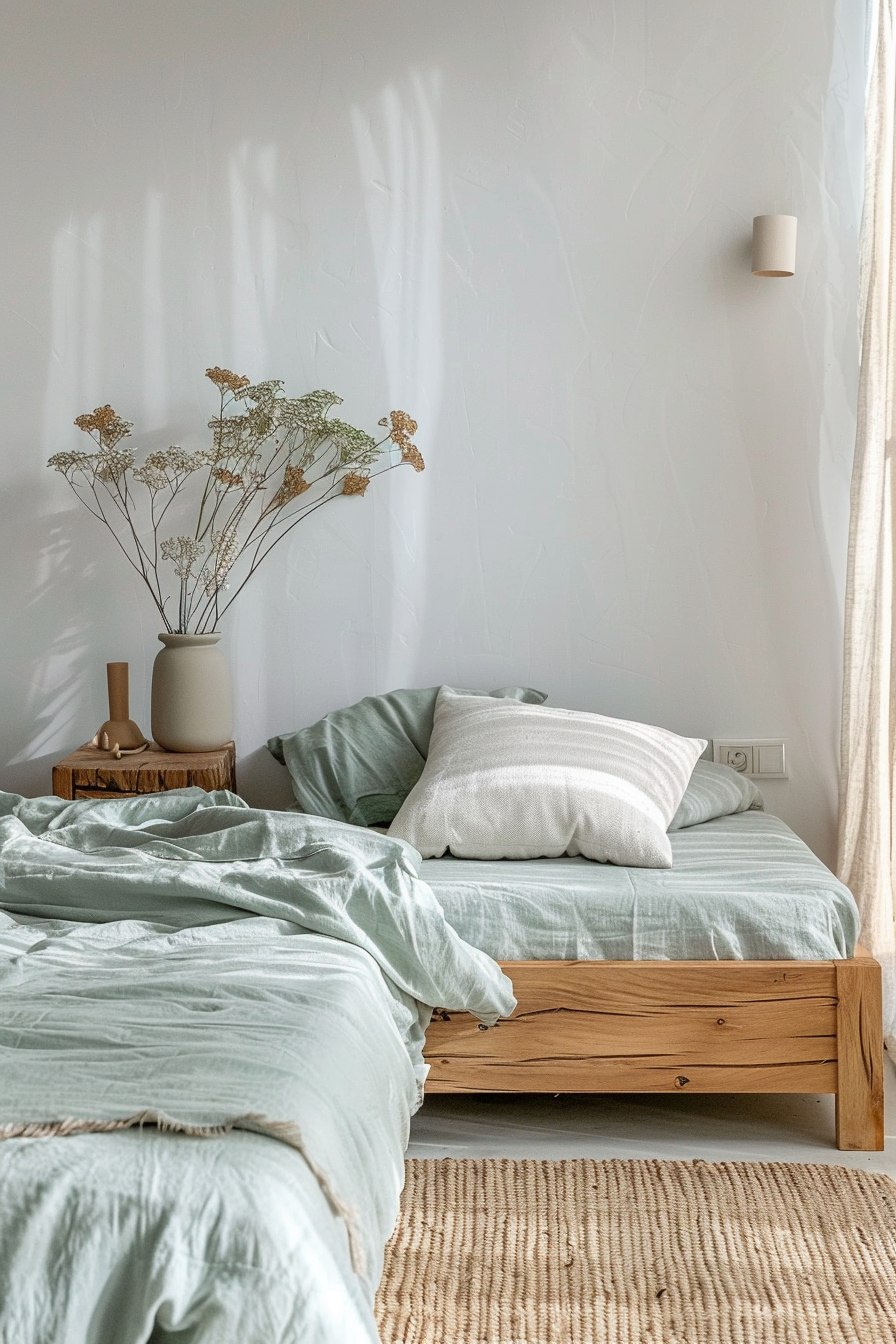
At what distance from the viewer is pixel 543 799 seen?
2.41m

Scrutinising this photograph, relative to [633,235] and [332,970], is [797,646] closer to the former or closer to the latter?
[633,235]

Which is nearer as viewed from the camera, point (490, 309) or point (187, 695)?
point (187, 695)

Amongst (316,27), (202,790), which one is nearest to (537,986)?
(202,790)

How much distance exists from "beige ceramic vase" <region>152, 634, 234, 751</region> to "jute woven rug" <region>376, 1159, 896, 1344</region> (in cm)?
114

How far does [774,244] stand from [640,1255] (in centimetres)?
218

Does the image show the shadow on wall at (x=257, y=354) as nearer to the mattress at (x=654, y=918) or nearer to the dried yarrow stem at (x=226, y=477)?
the dried yarrow stem at (x=226, y=477)

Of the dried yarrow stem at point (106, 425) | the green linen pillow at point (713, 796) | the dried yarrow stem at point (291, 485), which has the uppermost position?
the dried yarrow stem at point (106, 425)

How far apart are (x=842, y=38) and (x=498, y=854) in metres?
2.09

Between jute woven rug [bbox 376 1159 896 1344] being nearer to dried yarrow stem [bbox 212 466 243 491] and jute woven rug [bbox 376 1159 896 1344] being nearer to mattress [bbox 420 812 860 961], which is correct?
mattress [bbox 420 812 860 961]

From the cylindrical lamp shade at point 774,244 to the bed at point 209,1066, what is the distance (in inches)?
65.7

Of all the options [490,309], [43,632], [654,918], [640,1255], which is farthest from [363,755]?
[640,1255]

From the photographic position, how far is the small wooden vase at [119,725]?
2908mm

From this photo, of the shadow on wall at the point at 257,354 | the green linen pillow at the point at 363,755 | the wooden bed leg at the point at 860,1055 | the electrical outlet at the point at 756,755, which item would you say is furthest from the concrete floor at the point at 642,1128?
the shadow on wall at the point at 257,354

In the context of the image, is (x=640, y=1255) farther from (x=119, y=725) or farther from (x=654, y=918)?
(x=119, y=725)
